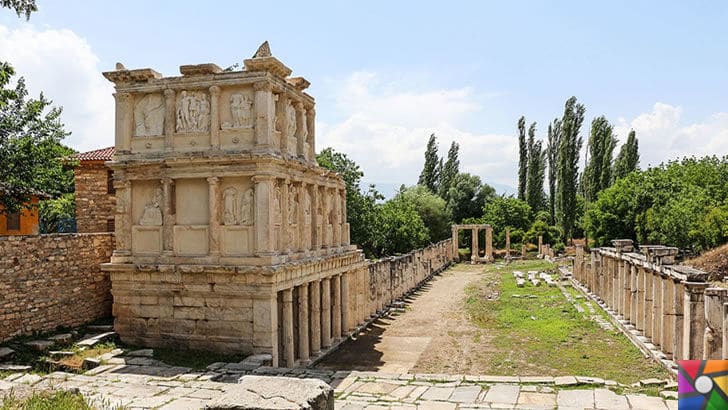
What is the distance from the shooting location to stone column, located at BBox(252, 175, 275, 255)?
44.2 feet

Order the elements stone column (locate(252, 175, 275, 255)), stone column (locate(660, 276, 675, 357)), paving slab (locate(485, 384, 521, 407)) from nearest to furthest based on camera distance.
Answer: paving slab (locate(485, 384, 521, 407))
stone column (locate(252, 175, 275, 255))
stone column (locate(660, 276, 675, 357))

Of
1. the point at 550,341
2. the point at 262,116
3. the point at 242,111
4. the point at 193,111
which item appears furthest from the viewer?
the point at 550,341

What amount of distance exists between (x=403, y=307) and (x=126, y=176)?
14.9 metres

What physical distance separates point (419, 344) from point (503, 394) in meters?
8.19

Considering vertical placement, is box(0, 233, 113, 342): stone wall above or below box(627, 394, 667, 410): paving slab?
above

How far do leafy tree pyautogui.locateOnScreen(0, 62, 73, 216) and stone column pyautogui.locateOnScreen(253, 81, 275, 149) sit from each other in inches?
297

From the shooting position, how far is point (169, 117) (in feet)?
47.0

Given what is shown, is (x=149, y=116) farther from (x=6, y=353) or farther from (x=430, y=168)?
(x=430, y=168)

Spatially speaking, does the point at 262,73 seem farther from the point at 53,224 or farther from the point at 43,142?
the point at 53,224

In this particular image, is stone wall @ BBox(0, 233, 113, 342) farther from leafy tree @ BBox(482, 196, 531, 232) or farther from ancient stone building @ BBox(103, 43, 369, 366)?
leafy tree @ BBox(482, 196, 531, 232)

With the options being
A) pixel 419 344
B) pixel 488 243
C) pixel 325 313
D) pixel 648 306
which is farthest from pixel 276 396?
pixel 488 243

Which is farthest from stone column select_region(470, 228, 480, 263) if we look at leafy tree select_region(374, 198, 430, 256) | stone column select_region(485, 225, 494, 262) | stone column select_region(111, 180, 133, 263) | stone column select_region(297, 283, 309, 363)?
stone column select_region(111, 180, 133, 263)

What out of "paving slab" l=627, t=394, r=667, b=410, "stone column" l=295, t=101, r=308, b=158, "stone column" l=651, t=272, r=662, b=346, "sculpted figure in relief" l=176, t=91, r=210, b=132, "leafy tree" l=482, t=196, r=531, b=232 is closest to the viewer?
"paving slab" l=627, t=394, r=667, b=410

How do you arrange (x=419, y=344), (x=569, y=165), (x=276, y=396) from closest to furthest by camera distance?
(x=276, y=396) → (x=419, y=344) → (x=569, y=165)
